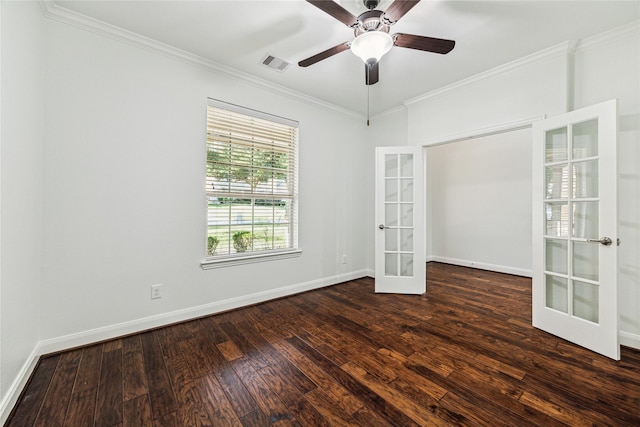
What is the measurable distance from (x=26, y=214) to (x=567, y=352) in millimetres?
4120

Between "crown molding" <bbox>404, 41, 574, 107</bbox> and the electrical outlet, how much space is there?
392cm

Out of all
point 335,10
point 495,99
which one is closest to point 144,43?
point 335,10

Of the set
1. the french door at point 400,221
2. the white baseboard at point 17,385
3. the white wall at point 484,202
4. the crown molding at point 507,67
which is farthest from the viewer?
the white wall at point 484,202

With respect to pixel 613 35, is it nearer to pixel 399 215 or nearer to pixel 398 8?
pixel 398 8

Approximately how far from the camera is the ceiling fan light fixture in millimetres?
1760

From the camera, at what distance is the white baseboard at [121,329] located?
1.55m

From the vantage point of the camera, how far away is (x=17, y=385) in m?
1.56

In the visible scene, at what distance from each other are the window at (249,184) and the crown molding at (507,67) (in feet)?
6.35

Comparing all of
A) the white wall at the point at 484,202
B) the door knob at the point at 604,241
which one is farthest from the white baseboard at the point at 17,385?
the white wall at the point at 484,202

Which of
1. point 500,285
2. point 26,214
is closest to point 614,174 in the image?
point 500,285

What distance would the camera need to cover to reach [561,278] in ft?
7.79

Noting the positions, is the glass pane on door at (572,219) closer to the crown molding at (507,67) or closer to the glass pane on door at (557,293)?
the glass pane on door at (557,293)

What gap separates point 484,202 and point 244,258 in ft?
15.2

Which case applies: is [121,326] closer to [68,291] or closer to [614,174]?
[68,291]
